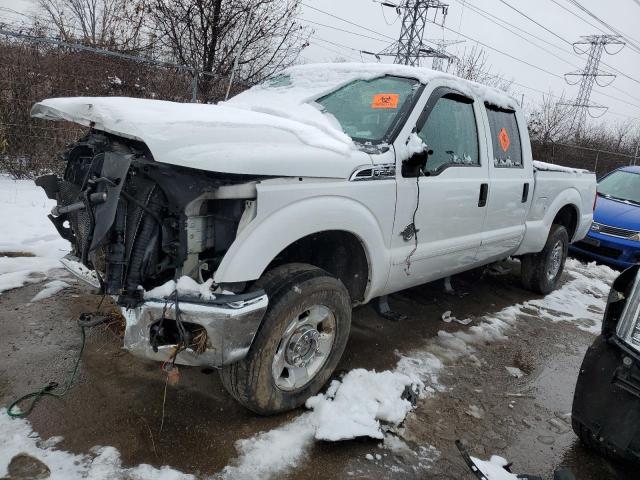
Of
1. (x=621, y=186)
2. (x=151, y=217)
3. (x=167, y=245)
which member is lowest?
(x=167, y=245)

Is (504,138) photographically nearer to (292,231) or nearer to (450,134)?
(450,134)

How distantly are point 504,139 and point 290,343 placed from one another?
3.03 meters

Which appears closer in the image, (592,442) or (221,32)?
(592,442)

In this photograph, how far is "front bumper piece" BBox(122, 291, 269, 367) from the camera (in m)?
2.15

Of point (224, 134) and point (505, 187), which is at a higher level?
point (224, 134)

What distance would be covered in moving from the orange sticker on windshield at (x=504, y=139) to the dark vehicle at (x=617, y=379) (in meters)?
2.10

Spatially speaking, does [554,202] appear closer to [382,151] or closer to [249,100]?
[382,151]

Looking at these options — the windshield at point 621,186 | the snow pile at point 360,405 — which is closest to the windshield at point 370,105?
the snow pile at point 360,405

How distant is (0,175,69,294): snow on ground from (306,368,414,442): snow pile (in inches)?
105

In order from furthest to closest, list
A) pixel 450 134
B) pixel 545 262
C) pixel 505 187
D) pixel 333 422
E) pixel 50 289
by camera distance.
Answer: pixel 545 262
pixel 505 187
pixel 50 289
pixel 450 134
pixel 333 422

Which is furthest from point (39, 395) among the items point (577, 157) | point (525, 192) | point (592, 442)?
point (577, 157)

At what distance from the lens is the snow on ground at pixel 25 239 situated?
13.8 feet

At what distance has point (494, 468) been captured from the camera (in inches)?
98.3

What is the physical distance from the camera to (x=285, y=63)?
31.3ft
